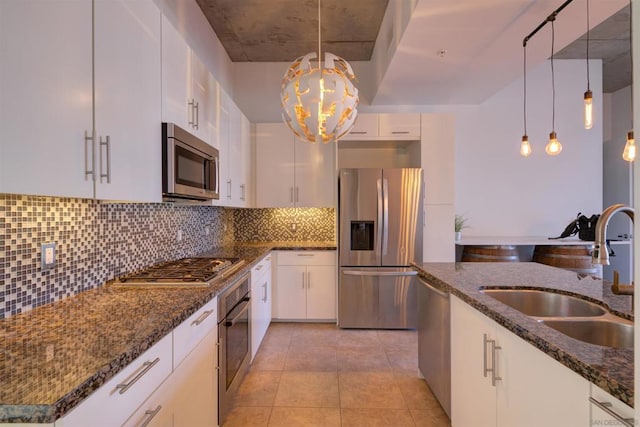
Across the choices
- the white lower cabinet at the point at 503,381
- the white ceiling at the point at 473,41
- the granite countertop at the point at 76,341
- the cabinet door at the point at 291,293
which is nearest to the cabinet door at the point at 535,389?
the white lower cabinet at the point at 503,381

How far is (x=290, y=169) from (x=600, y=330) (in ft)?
10.2

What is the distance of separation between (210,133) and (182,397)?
1758 mm

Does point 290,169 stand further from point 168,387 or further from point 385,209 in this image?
point 168,387

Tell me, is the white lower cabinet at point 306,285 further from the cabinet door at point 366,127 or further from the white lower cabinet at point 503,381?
the white lower cabinet at point 503,381

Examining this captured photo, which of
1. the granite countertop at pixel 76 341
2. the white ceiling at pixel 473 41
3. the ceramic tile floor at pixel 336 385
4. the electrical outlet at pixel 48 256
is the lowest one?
the ceramic tile floor at pixel 336 385

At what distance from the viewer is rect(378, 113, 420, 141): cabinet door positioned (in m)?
3.54

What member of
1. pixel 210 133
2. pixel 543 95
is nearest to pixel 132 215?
pixel 210 133

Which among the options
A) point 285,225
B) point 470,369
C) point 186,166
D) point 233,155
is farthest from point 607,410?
point 285,225

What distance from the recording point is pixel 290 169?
3.82m

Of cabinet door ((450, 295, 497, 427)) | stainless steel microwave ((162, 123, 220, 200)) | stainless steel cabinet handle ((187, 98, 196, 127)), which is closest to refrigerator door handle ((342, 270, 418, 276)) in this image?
cabinet door ((450, 295, 497, 427))

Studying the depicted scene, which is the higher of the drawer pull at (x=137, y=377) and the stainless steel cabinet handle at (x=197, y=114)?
the stainless steel cabinet handle at (x=197, y=114)

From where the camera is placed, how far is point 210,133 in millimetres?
2389

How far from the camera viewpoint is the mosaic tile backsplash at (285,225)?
4.15 meters

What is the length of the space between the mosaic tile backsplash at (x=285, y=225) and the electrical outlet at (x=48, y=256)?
110 inches
